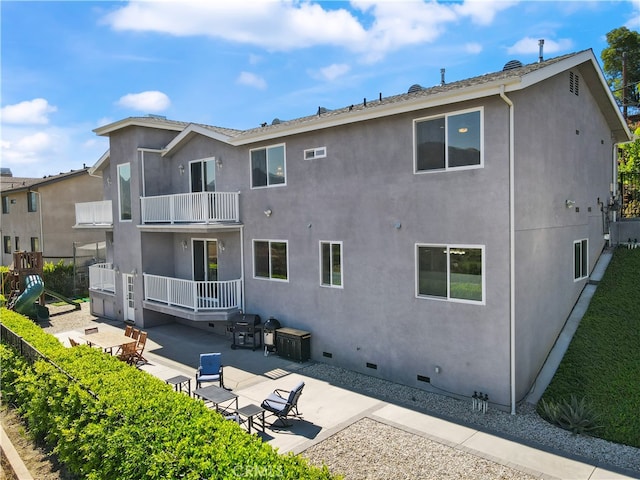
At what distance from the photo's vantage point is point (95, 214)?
20.4 metres

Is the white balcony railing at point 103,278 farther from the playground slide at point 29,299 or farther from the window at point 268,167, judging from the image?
the window at point 268,167

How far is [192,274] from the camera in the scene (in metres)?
17.8

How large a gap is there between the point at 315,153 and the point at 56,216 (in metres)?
23.6

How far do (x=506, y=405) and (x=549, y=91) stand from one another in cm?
783

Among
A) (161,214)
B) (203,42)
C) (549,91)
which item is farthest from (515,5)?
(161,214)

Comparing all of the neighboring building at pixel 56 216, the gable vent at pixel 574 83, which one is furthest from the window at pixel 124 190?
the gable vent at pixel 574 83

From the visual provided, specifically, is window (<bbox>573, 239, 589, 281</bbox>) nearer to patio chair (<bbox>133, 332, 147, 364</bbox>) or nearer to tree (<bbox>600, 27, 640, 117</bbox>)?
patio chair (<bbox>133, 332, 147, 364</bbox>)

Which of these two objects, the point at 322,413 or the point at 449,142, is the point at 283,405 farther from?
the point at 449,142

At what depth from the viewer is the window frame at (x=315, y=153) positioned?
42.4 ft

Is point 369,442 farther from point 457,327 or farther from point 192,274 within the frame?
point 192,274

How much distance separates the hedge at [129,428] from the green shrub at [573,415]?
534cm

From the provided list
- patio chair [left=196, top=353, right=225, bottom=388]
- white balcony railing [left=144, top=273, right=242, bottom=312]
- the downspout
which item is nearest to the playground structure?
white balcony railing [left=144, top=273, right=242, bottom=312]

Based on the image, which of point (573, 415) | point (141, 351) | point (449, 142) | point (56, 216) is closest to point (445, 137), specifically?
point (449, 142)

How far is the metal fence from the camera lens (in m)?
19.5
